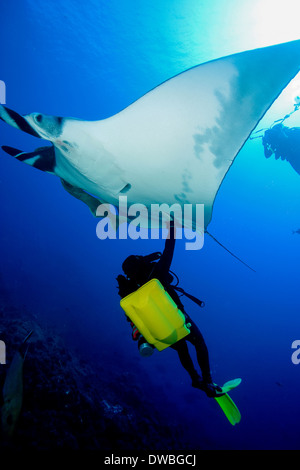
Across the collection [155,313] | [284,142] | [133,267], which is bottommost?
[155,313]

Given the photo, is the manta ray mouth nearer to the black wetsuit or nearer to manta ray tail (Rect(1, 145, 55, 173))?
manta ray tail (Rect(1, 145, 55, 173))

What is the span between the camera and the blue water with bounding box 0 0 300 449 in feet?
44.8

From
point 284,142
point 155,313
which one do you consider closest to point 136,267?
point 155,313

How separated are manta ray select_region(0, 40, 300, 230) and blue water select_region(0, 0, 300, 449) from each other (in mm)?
12447

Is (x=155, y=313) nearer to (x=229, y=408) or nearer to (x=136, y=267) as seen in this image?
(x=136, y=267)

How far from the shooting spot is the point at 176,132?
7.42 ft

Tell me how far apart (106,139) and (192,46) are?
1562 cm

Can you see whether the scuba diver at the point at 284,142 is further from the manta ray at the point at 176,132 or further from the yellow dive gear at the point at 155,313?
the yellow dive gear at the point at 155,313

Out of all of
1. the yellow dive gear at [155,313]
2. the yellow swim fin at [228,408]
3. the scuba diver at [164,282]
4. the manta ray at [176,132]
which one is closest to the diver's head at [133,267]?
the scuba diver at [164,282]

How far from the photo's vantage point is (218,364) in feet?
89.8

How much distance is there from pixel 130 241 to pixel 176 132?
47642 mm

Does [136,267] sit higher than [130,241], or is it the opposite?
[130,241]

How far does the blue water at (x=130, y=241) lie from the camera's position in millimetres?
13656

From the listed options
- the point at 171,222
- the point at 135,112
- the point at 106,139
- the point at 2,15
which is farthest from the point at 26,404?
the point at 2,15
